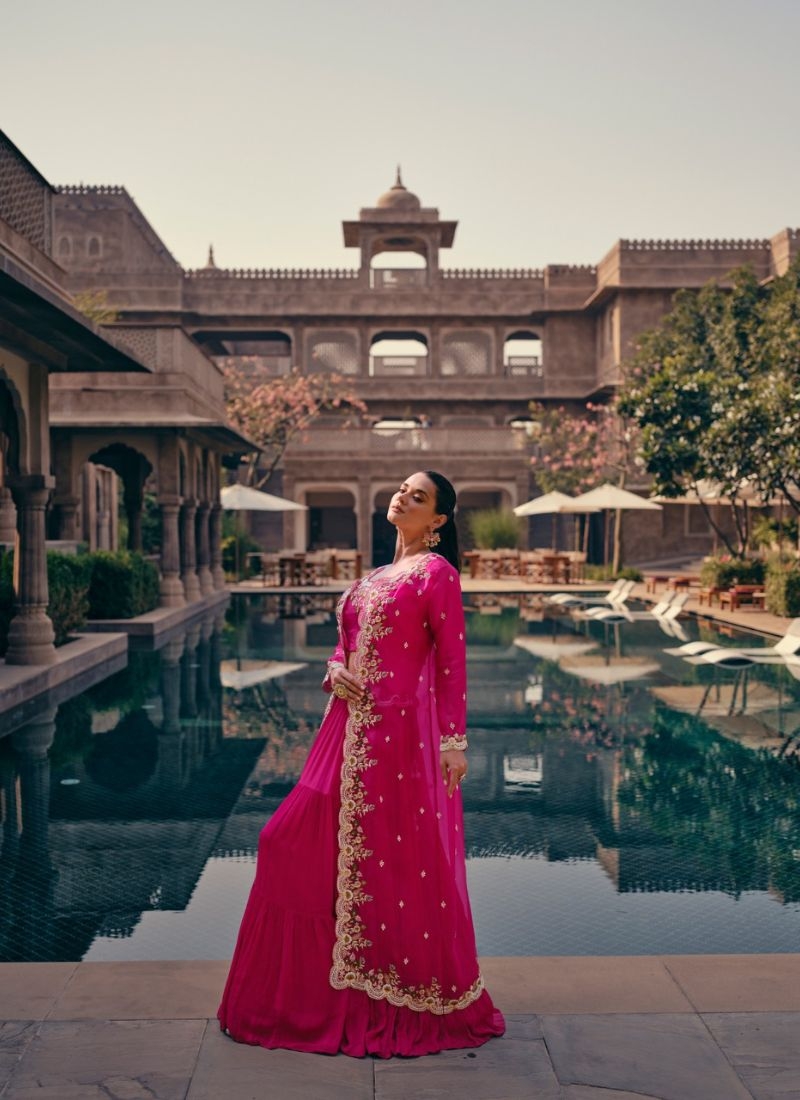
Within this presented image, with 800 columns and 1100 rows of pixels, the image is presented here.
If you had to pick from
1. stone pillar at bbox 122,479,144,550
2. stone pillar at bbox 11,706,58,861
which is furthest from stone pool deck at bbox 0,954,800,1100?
→ stone pillar at bbox 122,479,144,550

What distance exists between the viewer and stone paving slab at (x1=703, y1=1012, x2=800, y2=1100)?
301 centimetres

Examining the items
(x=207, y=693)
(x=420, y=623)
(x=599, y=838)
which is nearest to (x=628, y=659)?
(x=207, y=693)

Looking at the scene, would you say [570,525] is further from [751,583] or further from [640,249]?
[751,583]

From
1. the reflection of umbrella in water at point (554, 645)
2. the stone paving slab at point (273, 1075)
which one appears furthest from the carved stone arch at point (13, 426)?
the stone paving slab at point (273, 1075)

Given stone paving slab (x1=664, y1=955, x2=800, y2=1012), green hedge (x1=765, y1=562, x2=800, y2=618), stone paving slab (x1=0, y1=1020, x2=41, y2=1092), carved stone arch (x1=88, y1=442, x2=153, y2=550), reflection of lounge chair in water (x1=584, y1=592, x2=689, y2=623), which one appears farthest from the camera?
carved stone arch (x1=88, y1=442, x2=153, y2=550)

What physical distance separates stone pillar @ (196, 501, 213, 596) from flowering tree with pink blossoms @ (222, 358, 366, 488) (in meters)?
7.59

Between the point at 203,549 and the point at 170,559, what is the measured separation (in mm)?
3990

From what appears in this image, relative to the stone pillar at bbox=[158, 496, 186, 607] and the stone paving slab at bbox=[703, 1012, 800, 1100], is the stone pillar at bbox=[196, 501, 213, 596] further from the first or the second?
the stone paving slab at bbox=[703, 1012, 800, 1100]

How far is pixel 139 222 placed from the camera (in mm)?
→ 45719

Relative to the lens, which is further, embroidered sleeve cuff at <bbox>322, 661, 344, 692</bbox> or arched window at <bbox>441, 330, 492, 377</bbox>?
arched window at <bbox>441, 330, 492, 377</bbox>

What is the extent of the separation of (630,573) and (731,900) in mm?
23766

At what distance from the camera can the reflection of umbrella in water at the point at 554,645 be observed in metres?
14.9

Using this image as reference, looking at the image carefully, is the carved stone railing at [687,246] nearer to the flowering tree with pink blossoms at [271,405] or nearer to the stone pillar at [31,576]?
the flowering tree with pink blossoms at [271,405]

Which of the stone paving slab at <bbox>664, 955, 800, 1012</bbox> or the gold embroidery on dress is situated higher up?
the gold embroidery on dress
